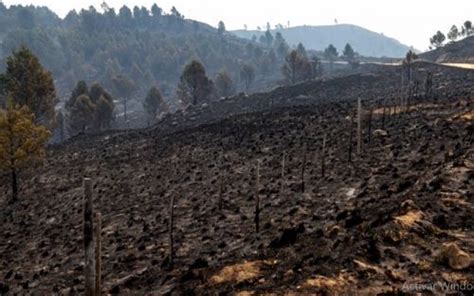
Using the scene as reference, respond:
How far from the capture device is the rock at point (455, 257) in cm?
1408

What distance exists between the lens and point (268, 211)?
87.8ft

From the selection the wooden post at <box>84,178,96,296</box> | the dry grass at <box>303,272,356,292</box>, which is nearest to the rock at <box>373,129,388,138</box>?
the dry grass at <box>303,272,356,292</box>

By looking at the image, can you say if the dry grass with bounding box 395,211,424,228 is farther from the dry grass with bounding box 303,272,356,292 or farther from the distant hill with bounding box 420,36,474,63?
the distant hill with bounding box 420,36,474,63

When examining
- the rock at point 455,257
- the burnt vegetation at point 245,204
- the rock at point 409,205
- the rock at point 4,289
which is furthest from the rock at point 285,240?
the rock at point 4,289

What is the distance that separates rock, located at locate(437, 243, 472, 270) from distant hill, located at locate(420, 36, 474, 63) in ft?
357

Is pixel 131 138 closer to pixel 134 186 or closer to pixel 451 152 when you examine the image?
pixel 134 186

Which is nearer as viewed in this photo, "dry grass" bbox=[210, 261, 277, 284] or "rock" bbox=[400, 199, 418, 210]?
"dry grass" bbox=[210, 261, 277, 284]

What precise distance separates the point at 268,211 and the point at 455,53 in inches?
4747

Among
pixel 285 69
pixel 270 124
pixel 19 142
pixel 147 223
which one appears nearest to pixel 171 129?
pixel 270 124

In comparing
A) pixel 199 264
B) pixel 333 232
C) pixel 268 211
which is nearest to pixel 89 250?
pixel 199 264

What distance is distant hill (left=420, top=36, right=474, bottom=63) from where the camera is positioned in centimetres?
11819

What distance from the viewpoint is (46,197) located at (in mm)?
42156

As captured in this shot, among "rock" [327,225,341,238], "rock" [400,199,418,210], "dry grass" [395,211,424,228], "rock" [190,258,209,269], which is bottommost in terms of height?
"rock" [190,258,209,269]

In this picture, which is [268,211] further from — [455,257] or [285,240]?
[455,257]
